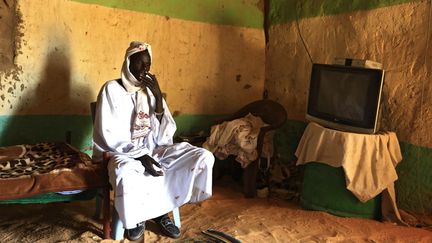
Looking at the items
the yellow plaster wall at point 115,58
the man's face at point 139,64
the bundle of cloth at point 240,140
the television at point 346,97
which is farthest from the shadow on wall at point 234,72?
the man's face at point 139,64

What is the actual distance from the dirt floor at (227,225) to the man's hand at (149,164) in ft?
1.74

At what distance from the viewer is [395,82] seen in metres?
3.42

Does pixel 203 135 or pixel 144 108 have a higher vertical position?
pixel 144 108

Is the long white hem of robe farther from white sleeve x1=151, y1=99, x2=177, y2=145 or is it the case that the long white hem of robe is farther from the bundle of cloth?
the bundle of cloth

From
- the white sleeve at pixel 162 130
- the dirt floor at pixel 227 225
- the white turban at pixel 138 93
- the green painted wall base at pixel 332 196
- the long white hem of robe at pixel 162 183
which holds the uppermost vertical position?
the white turban at pixel 138 93

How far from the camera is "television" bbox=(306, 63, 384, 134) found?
10.1ft

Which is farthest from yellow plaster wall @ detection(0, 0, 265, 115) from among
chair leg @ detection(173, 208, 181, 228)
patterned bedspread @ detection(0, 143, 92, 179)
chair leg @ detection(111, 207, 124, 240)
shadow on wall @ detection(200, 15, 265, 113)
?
chair leg @ detection(173, 208, 181, 228)

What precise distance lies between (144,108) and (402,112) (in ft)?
7.32

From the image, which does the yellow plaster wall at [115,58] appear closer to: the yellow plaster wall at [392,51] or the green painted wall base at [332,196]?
the yellow plaster wall at [392,51]

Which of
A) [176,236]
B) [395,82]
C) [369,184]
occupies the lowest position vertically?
[176,236]

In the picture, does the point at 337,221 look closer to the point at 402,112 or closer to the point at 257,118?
the point at 402,112

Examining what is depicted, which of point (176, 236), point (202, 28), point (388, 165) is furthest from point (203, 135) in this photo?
point (388, 165)

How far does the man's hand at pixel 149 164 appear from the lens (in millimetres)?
2624

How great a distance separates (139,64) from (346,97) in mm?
1756
